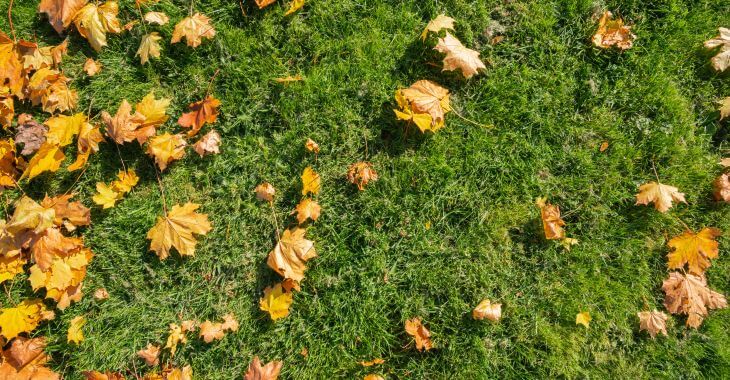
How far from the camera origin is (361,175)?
3051 millimetres

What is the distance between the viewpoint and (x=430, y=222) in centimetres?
308

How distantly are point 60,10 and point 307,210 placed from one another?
204 cm

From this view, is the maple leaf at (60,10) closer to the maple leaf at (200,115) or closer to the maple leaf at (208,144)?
the maple leaf at (200,115)

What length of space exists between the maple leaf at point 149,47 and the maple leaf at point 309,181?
49.4 inches

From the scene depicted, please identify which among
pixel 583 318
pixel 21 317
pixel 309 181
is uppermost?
pixel 309 181

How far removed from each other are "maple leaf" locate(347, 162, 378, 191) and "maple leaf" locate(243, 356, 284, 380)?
1.20 metres

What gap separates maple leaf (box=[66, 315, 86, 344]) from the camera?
9.69 feet

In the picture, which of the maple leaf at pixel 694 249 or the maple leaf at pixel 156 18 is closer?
the maple leaf at pixel 694 249

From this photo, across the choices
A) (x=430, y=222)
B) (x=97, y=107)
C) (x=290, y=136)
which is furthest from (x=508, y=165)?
(x=97, y=107)

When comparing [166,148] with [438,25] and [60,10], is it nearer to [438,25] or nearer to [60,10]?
[60,10]

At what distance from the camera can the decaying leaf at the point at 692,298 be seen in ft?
9.80

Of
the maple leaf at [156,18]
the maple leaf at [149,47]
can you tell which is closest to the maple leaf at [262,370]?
the maple leaf at [149,47]

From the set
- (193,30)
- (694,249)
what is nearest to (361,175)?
(193,30)

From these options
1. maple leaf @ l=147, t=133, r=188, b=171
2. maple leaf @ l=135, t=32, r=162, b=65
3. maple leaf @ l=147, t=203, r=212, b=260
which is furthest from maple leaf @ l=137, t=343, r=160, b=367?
maple leaf @ l=135, t=32, r=162, b=65
